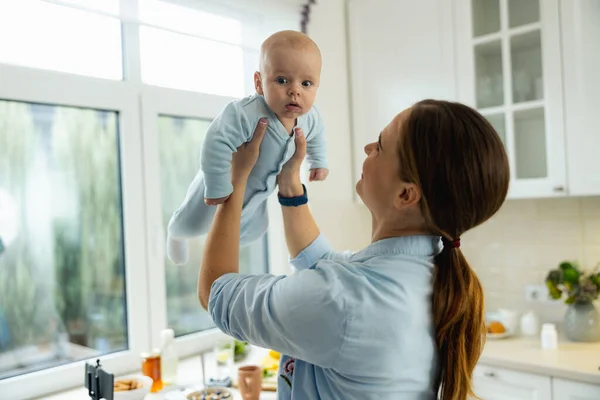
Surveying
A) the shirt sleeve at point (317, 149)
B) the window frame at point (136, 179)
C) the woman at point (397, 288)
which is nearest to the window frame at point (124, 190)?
the window frame at point (136, 179)

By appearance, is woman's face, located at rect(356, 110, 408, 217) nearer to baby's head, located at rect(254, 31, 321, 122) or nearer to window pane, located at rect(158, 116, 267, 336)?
baby's head, located at rect(254, 31, 321, 122)

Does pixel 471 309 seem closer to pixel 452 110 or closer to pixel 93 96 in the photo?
pixel 452 110

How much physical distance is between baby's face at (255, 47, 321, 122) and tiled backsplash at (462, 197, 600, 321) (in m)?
1.82

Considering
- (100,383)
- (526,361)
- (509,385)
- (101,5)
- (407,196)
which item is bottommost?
(509,385)

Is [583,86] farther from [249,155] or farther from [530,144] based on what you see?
[249,155]

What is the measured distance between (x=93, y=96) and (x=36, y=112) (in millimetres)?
211

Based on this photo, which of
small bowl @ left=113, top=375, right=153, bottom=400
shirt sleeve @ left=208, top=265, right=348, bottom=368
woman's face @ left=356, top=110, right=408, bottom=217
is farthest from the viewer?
small bowl @ left=113, top=375, right=153, bottom=400

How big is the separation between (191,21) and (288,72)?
52.9 inches

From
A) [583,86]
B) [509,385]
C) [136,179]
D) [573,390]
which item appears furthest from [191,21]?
[573,390]

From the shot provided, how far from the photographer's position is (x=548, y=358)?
85.0 inches

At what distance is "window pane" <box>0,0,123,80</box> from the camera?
1979mm

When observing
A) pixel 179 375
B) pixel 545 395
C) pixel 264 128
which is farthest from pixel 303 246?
pixel 545 395

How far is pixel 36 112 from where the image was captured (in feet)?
6.64

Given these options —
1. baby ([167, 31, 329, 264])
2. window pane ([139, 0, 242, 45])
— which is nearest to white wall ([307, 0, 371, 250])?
window pane ([139, 0, 242, 45])
